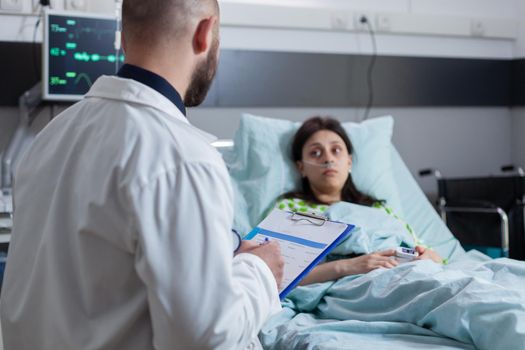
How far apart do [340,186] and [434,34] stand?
1.56 m

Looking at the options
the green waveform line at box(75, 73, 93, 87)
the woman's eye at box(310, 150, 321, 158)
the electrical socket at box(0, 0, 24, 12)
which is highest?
the electrical socket at box(0, 0, 24, 12)

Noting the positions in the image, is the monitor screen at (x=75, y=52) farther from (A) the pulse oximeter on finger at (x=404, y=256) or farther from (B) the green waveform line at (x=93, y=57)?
(A) the pulse oximeter on finger at (x=404, y=256)

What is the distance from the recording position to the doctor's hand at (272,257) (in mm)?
1208

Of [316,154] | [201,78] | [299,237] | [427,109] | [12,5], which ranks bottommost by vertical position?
[299,237]

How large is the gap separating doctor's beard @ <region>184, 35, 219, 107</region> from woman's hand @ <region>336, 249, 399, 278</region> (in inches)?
43.0

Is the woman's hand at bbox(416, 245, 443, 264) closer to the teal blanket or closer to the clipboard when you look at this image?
the teal blanket

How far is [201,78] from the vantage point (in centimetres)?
119

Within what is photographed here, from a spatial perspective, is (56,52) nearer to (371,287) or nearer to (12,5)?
(12,5)

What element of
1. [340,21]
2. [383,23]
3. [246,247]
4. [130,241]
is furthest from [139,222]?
[383,23]

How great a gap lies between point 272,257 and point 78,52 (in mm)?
1875

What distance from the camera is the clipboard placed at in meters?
1.48

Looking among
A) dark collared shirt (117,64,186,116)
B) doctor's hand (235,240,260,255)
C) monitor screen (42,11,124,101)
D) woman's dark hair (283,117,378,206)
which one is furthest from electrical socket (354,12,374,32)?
dark collared shirt (117,64,186,116)

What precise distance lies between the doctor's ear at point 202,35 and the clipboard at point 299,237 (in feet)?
1.73

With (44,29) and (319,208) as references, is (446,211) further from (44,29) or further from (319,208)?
(44,29)
